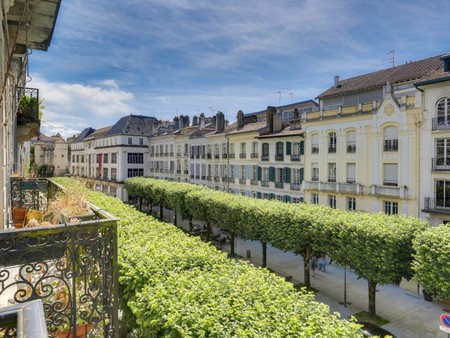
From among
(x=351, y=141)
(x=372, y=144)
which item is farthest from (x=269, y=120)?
(x=372, y=144)

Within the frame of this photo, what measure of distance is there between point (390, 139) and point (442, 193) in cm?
538

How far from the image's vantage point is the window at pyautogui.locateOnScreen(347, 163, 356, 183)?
88.9 feet

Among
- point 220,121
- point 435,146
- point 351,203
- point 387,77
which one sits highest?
point 387,77

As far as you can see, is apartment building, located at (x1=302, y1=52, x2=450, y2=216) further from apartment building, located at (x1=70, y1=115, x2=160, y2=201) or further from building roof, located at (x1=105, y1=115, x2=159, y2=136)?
building roof, located at (x1=105, y1=115, x2=159, y2=136)

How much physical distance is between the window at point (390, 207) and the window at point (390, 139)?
4.23 metres

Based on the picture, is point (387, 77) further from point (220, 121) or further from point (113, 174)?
point (113, 174)

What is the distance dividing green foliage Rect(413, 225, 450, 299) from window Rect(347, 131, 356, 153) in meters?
13.3

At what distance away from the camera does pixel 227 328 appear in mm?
5445

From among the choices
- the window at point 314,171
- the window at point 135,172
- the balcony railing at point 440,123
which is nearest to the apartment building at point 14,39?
the balcony railing at point 440,123

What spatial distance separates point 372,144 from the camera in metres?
25.6

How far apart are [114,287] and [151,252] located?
2380 millimetres

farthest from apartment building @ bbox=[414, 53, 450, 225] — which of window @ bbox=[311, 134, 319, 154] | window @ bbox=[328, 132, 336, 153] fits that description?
window @ bbox=[311, 134, 319, 154]

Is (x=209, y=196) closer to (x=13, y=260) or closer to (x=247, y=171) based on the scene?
(x=247, y=171)

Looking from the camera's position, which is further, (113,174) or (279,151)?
(113,174)
